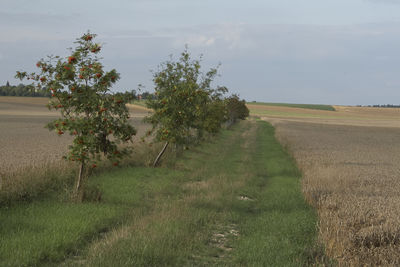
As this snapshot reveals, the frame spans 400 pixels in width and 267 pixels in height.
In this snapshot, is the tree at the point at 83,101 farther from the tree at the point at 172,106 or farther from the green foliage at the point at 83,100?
the tree at the point at 172,106

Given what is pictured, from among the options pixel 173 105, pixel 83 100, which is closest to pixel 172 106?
pixel 173 105

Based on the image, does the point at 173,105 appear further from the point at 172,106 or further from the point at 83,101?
the point at 83,101

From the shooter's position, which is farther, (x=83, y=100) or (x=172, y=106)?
(x=172, y=106)

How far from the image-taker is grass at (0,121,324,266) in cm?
732

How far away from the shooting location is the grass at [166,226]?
288 inches

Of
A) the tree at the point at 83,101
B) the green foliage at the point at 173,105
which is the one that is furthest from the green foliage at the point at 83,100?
the green foliage at the point at 173,105

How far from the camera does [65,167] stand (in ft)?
46.3

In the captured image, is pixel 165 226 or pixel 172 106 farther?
pixel 172 106

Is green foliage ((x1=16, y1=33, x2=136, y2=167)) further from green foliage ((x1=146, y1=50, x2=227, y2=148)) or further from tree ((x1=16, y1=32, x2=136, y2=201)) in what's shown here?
green foliage ((x1=146, y1=50, x2=227, y2=148))

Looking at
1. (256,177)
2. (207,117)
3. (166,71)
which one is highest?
(166,71)

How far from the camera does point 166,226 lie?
30.0 ft

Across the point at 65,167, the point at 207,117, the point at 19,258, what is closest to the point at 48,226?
the point at 19,258

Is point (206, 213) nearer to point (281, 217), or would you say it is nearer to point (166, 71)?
point (281, 217)

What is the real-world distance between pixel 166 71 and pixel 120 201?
10878 mm
